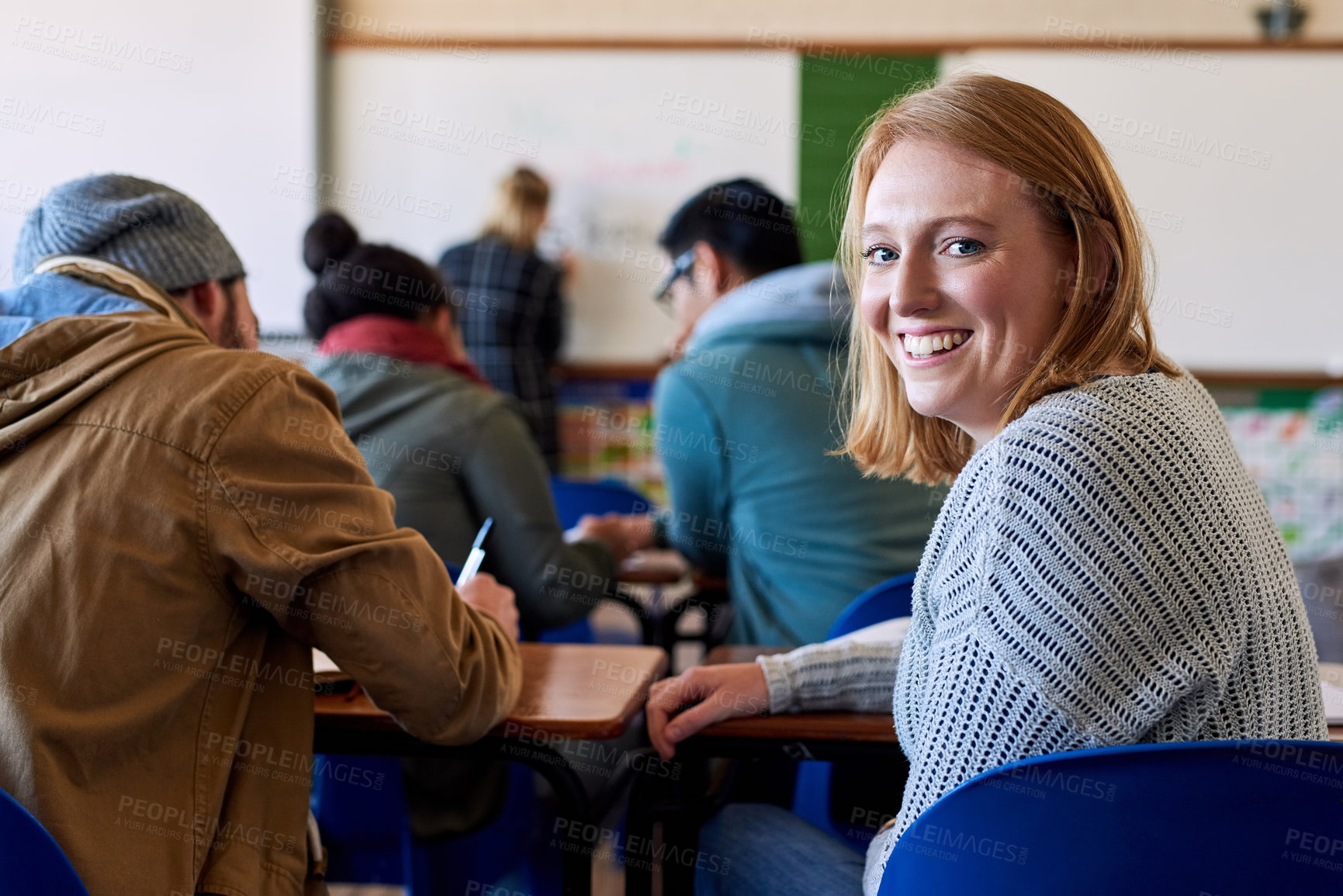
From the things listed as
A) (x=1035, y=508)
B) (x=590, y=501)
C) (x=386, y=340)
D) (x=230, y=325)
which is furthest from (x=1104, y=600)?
(x=590, y=501)

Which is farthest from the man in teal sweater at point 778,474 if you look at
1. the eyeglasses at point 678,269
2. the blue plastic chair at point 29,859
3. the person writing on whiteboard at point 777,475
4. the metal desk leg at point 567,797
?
the blue plastic chair at point 29,859

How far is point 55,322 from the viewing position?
3.46ft

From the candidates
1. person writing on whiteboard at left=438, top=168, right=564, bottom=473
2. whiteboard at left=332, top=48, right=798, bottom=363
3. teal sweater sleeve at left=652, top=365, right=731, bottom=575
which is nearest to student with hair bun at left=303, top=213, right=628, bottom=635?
teal sweater sleeve at left=652, top=365, right=731, bottom=575

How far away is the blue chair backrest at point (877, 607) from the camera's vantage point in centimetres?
156

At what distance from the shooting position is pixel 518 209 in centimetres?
420

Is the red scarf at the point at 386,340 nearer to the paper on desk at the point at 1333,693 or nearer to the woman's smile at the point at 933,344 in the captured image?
the woman's smile at the point at 933,344

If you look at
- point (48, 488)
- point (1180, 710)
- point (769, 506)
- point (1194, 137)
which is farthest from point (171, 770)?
point (1194, 137)

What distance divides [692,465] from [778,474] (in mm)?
188

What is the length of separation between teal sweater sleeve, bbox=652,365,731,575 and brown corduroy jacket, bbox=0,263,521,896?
1.02 metres

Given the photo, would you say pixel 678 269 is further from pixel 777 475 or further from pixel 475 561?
pixel 475 561

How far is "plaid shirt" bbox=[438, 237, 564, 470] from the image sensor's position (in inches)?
161

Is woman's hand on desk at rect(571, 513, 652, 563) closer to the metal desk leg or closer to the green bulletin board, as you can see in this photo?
the metal desk leg

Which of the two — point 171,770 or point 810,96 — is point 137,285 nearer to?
point 171,770

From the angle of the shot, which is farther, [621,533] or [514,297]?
[514,297]
